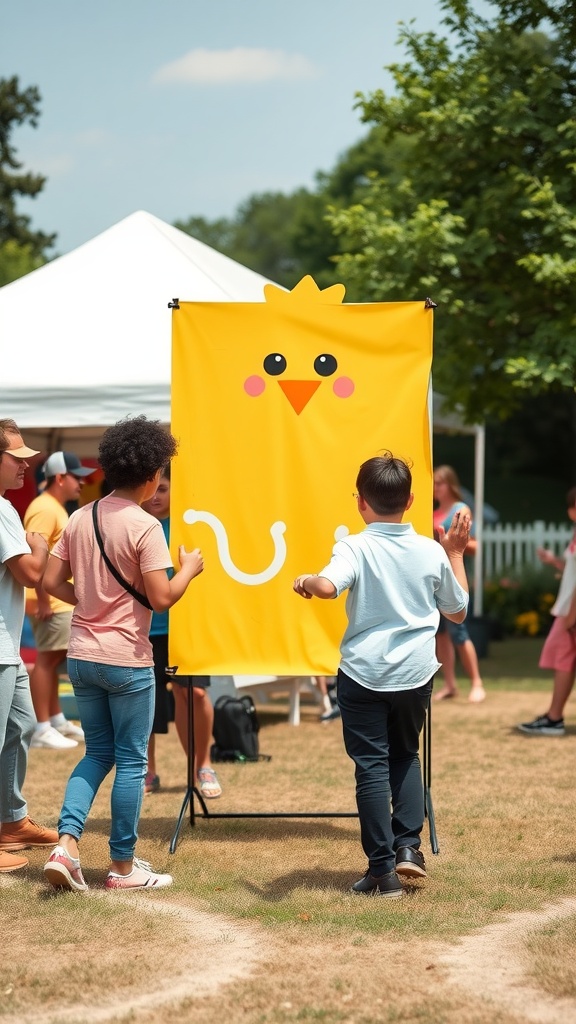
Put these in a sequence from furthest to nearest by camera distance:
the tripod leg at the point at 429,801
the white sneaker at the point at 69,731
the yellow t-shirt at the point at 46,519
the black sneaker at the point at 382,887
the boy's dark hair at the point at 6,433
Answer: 1. the white sneaker at the point at 69,731
2. the yellow t-shirt at the point at 46,519
3. the tripod leg at the point at 429,801
4. the boy's dark hair at the point at 6,433
5. the black sneaker at the point at 382,887

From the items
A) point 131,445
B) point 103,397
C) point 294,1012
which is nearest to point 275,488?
point 131,445

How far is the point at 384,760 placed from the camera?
5.03m

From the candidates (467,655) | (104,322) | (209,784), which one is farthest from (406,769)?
(104,322)

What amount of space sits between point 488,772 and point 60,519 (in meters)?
3.32

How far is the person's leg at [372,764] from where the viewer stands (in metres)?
4.96

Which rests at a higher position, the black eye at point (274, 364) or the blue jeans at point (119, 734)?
the black eye at point (274, 364)

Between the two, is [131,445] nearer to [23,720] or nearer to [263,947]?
[23,720]

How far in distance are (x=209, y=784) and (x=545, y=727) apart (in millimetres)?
3170

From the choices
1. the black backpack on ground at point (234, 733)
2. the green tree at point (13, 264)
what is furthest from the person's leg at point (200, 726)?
the green tree at point (13, 264)

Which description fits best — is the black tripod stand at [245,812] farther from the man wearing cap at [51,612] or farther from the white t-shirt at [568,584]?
the white t-shirt at [568,584]

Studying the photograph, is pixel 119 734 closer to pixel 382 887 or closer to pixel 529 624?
pixel 382 887

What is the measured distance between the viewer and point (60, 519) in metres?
8.62

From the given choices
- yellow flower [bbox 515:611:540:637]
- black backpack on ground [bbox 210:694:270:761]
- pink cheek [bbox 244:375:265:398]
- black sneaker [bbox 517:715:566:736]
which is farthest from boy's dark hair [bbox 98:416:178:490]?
yellow flower [bbox 515:611:540:637]

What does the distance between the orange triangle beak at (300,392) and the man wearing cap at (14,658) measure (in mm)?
1269
